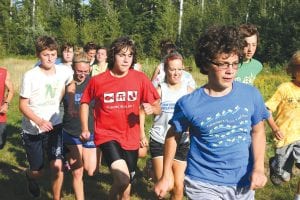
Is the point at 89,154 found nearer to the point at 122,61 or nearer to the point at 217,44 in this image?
the point at 122,61

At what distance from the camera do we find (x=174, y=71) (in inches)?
231

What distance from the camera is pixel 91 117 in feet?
21.4

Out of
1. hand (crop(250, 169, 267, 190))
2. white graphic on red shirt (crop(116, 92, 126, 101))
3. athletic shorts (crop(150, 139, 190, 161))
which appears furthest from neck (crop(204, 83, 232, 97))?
athletic shorts (crop(150, 139, 190, 161))

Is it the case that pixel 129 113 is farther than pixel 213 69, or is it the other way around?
pixel 129 113

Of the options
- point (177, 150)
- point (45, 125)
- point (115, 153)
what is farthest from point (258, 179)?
point (45, 125)

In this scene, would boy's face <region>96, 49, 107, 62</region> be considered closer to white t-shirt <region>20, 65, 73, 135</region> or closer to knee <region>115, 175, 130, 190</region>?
white t-shirt <region>20, 65, 73, 135</region>

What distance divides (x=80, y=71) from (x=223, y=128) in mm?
3086

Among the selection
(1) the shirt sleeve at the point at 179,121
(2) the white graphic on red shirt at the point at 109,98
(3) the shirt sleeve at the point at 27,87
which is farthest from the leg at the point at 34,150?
(1) the shirt sleeve at the point at 179,121

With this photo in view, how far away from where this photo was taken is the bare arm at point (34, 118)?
557 cm

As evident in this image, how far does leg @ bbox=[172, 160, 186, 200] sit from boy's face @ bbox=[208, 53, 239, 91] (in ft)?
7.84

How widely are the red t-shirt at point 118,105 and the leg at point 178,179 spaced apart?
58cm

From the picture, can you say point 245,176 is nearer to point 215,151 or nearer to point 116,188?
point 215,151

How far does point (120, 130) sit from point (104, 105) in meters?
0.32

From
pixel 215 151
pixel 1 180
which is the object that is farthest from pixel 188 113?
pixel 1 180
